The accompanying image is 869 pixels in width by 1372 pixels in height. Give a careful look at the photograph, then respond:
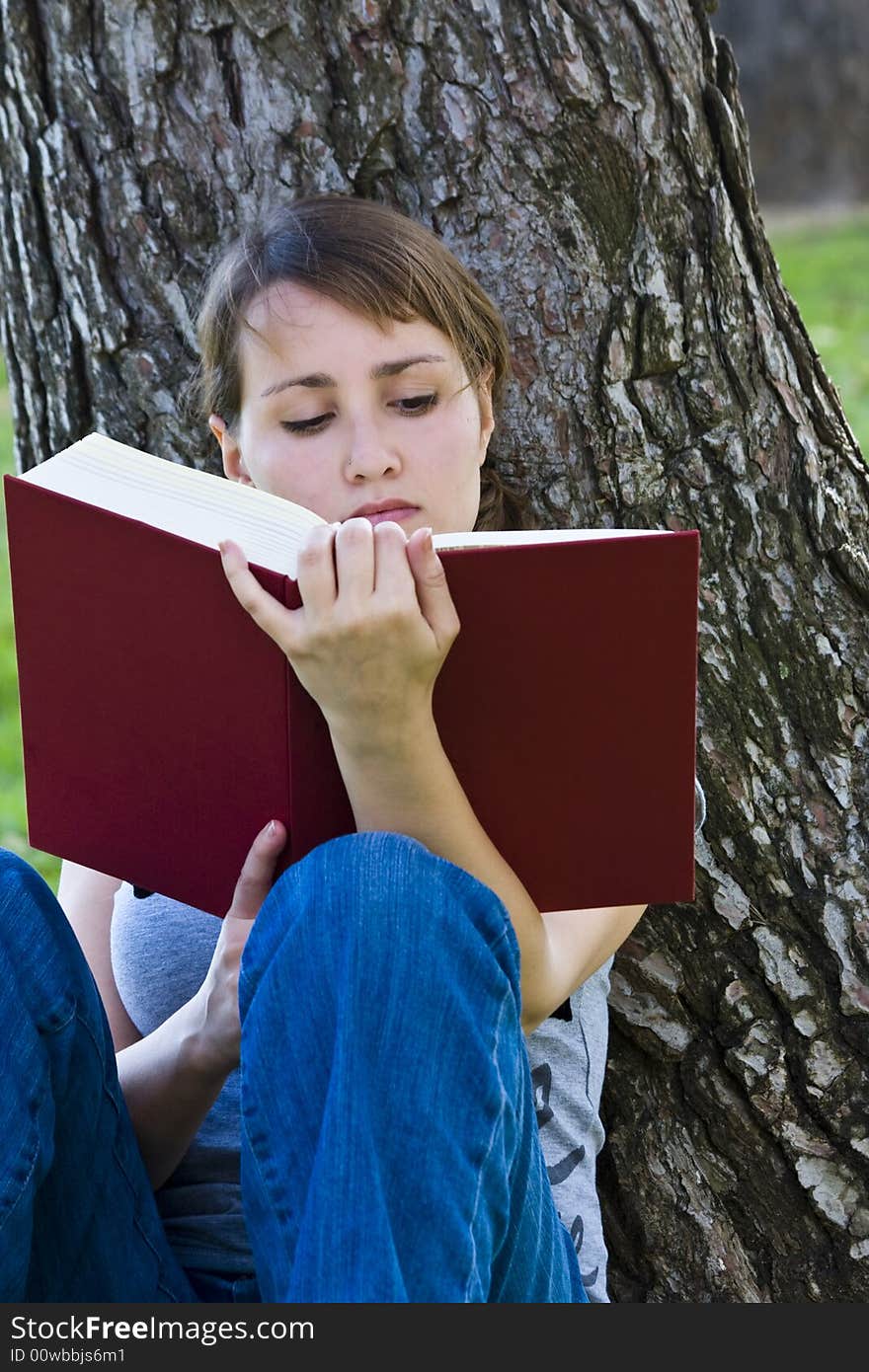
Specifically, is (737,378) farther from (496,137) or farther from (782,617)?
(496,137)

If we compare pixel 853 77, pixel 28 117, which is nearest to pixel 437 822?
pixel 28 117

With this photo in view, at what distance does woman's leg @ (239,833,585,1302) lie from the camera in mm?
1147

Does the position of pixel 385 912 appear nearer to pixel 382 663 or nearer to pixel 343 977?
pixel 343 977

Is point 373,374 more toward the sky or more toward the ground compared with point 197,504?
more toward the sky

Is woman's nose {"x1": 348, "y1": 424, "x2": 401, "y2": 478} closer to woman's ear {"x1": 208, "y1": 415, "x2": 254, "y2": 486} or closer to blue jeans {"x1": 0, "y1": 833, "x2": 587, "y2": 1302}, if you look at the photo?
woman's ear {"x1": 208, "y1": 415, "x2": 254, "y2": 486}

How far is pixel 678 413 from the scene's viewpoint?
1.93 meters

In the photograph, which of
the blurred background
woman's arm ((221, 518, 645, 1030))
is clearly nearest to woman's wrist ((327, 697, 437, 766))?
woman's arm ((221, 518, 645, 1030))

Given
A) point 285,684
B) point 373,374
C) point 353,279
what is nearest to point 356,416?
point 373,374

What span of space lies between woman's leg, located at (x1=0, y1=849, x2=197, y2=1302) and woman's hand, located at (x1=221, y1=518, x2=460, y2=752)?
35 centimetres

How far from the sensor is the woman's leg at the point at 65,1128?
4.42 feet

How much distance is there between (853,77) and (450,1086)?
6.98 meters

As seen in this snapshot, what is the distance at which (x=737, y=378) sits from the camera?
194 cm

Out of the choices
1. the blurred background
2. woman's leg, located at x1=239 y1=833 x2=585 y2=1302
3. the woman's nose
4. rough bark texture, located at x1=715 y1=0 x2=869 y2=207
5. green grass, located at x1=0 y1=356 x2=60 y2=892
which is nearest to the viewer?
woman's leg, located at x1=239 y1=833 x2=585 y2=1302

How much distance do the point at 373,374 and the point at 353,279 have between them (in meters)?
0.11
